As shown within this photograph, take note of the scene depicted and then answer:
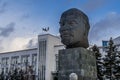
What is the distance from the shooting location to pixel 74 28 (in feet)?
41.2

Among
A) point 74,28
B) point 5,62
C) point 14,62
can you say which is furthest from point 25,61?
point 74,28

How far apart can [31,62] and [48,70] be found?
224 inches

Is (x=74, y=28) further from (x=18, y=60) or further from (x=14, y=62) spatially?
(x=14, y=62)

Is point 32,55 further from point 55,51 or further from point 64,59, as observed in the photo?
point 64,59

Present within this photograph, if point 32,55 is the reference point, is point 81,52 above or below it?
below

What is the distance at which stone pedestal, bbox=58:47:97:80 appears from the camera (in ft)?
39.6

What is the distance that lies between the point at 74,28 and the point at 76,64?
1663 mm

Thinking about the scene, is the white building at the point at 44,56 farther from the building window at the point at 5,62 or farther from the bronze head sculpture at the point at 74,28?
the bronze head sculpture at the point at 74,28

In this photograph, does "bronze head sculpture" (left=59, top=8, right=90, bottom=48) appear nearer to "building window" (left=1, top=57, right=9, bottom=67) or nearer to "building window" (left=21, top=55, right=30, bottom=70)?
"building window" (left=21, top=55, right=30, bottom=70)

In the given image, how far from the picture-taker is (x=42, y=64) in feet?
174

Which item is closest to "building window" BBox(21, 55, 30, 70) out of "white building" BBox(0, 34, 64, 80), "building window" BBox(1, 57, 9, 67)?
"white building" BBox(0, 34, 64, 80)

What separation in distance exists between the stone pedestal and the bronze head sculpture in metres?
0.39

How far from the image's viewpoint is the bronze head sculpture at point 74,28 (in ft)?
Result: 41.2

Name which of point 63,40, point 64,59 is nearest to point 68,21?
point 63,40
